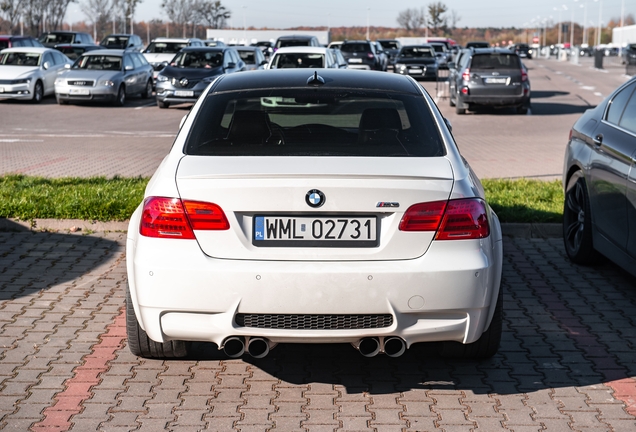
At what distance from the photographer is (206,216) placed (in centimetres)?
434

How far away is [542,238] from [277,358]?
14.0 ft

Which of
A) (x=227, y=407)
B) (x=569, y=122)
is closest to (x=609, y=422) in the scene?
(x=227, y=407)

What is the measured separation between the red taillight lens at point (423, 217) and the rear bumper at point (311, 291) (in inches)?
3.9

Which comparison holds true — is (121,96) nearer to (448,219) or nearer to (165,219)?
(165,219)

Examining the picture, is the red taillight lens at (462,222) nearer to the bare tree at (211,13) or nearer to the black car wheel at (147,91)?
the black car wheel at (147,91)

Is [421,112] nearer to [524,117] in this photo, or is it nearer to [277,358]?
[277,358]

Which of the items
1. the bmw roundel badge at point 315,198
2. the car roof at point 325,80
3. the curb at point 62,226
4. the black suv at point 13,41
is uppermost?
the car roof at point 325,80

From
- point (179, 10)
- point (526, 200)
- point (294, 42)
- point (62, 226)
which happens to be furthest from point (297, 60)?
point (179, 10)

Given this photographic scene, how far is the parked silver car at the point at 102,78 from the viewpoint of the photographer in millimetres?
26453

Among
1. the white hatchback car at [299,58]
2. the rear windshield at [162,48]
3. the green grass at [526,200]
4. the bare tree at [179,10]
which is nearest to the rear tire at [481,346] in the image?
the green grass at [526,200]

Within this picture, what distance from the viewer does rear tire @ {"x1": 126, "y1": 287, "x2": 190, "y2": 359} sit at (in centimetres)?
504

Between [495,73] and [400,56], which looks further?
[400,56]

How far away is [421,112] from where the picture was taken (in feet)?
17.3

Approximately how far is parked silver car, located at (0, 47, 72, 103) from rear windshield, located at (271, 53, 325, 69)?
328 inches
